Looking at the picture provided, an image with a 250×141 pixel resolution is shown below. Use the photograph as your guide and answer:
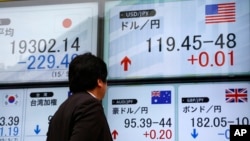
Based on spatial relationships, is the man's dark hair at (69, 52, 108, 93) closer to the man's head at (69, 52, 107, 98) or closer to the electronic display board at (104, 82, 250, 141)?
the man's head at (69, 52, 107, 98)

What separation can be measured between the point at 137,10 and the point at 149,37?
0.22 meters

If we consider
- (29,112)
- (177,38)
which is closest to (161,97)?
(177,38)

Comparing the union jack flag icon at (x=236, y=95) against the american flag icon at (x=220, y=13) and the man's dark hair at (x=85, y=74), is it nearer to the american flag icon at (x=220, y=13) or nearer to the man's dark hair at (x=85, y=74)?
the american flag icon at (x=220, y=13)

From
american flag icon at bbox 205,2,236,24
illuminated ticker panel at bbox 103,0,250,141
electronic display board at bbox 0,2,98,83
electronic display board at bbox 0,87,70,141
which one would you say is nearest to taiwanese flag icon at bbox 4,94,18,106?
electronic display board at bbox 0,87,70,141

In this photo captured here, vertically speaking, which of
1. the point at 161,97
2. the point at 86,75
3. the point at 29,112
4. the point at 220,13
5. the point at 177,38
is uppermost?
the point at 220,13

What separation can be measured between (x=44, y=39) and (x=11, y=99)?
1.63 ft

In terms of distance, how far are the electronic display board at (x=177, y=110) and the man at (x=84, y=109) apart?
1205mm

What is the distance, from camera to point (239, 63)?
333cm

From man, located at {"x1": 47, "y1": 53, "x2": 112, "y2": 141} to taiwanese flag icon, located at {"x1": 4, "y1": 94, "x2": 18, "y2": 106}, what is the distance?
1.53 meters

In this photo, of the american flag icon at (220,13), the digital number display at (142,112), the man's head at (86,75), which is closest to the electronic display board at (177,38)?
the american flag icon at (220,13)

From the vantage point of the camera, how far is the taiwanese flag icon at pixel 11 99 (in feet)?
12.1

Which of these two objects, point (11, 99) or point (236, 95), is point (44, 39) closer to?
point (11, 99)

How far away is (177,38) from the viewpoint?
11.4 feet

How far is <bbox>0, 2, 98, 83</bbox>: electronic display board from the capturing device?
3.65 metres
